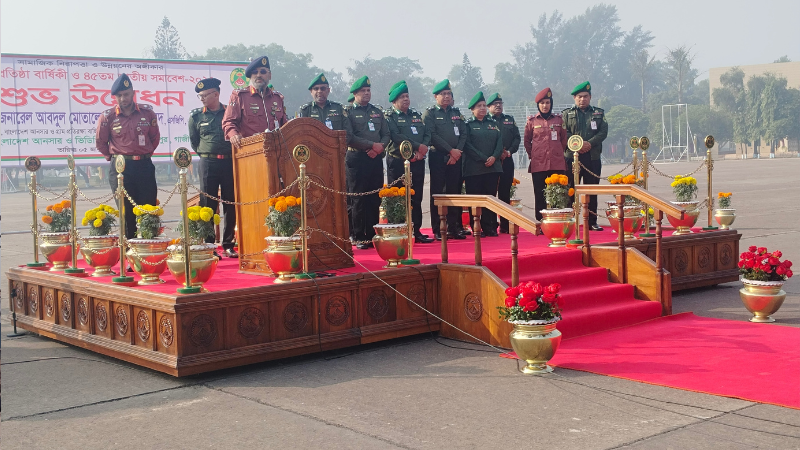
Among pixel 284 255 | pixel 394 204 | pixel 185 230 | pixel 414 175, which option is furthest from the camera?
pixel 414 175

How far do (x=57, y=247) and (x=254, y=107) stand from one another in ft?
8.00

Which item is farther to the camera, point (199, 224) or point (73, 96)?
point (73, 96)

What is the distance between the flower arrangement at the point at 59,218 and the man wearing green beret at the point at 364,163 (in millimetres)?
3053

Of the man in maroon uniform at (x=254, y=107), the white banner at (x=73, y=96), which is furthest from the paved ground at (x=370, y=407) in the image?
the white banner at (x=73, y=96)

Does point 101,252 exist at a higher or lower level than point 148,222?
lower

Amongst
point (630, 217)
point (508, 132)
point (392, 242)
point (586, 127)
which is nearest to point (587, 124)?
point (586, 127)

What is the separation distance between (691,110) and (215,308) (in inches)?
3138

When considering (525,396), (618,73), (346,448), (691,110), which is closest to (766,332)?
(525,396)

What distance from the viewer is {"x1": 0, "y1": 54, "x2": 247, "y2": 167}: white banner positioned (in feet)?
63.0

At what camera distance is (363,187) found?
9.73 m

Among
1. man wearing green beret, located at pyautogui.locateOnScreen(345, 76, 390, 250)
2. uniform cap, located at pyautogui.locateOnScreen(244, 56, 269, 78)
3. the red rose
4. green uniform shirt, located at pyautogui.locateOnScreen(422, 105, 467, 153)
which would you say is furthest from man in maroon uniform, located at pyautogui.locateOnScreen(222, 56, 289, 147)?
the red rose

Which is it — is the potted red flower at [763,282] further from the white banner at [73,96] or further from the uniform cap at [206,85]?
the white banner at [73,96]

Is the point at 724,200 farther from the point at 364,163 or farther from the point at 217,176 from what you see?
the point at 217,176

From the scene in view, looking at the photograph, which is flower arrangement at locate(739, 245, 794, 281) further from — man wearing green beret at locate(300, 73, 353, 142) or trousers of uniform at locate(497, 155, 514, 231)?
man wearing green beret at locate(300, 73, 353, 142)
